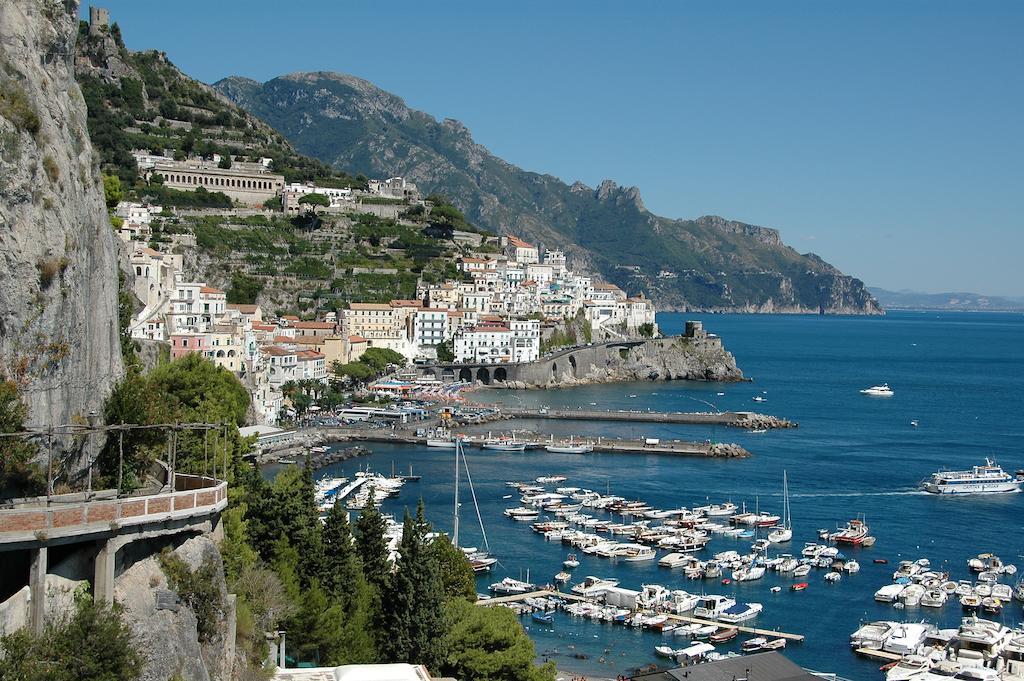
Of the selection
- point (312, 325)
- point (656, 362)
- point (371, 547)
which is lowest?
point (371, 547)

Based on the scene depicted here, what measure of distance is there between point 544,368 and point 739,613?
178ft

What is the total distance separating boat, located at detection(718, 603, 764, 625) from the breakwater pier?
35.1 meters

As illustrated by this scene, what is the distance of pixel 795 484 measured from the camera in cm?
4597

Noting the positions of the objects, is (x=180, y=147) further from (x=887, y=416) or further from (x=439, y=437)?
(x=887, y=416)

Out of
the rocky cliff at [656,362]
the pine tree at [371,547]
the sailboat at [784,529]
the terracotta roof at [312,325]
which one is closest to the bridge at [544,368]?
the rocky cliff at [656,362]

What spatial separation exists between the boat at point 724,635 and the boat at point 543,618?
3.76 meters

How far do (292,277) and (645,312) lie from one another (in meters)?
38.9

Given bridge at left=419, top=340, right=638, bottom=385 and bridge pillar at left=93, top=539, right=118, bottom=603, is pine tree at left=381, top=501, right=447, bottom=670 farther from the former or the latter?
bridge at left=419, top=340, right=638, bottom=385

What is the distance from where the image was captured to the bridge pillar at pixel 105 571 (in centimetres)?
968

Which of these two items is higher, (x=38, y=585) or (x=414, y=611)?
(x=38, y=585)

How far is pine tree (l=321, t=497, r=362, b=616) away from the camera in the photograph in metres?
19.0

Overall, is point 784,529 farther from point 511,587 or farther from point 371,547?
point 371,547

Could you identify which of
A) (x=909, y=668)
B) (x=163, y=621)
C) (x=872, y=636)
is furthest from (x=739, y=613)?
(x=163, y=621)

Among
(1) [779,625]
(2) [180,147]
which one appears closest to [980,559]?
(1) [779,625]
